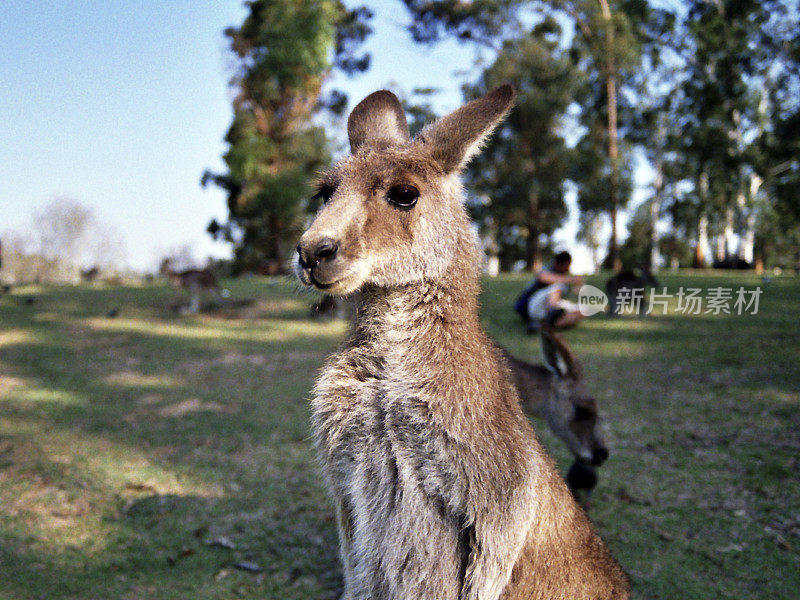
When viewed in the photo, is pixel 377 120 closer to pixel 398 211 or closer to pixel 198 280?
pixel 398 211

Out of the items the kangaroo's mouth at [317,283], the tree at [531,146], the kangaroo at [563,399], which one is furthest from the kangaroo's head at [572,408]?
the tree at [531,146]

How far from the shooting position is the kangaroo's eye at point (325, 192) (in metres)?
2.45

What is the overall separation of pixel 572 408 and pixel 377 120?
2882 mm

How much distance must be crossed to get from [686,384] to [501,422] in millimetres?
6129

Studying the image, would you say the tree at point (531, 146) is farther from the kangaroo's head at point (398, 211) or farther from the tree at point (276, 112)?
the kangaroo's head at point (398, 211)

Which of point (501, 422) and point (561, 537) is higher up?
point (501, 422)

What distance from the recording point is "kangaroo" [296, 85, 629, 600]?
2109 mm

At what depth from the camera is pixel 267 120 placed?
88.6ft

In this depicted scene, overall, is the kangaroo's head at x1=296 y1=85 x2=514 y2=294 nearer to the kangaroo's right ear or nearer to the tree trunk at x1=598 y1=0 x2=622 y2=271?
the kangaroo's right ear

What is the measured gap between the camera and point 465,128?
2318 mm

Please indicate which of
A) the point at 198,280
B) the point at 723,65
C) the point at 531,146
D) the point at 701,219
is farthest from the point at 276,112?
the point at 701,219

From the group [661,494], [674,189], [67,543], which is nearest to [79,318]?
[67,543]

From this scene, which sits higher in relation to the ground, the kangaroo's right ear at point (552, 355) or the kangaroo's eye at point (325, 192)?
the kangaroo's eye at point (325, 192)

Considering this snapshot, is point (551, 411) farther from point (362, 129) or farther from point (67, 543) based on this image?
point (67, 543)
